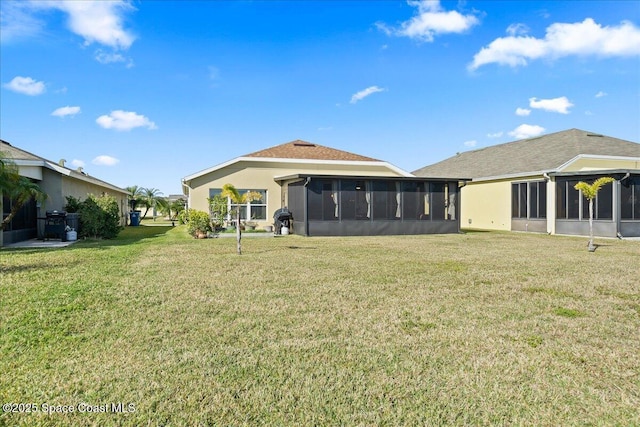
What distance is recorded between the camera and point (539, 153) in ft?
76.7

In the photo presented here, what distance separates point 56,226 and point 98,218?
56.9 inches

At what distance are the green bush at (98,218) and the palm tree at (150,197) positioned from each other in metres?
26.4

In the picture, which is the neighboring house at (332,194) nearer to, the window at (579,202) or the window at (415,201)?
the window at (415,201)

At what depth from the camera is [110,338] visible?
4.18m

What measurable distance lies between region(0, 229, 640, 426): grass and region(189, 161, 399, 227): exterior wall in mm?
12416

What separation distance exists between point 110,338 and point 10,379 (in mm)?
1011

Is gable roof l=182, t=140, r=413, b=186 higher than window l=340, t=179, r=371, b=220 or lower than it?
higher

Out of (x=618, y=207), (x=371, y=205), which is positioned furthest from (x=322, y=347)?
(x=618, y=207)

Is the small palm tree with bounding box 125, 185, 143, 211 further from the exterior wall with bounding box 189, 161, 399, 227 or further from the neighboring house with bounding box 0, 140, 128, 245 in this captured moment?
the neighboring house with bounding box 0, 140, 128, 245

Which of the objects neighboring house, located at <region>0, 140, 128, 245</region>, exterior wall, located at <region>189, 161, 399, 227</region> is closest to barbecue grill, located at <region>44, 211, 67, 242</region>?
neighboring house, located at <region>0, 140, 128, 245</region>

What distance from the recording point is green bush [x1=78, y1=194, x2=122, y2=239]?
15.7 metres

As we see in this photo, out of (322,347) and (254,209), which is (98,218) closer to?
(254,209)

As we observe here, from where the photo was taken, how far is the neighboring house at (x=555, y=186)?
687 inches

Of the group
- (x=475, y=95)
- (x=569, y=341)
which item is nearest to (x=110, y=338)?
(x=569, y=341)
